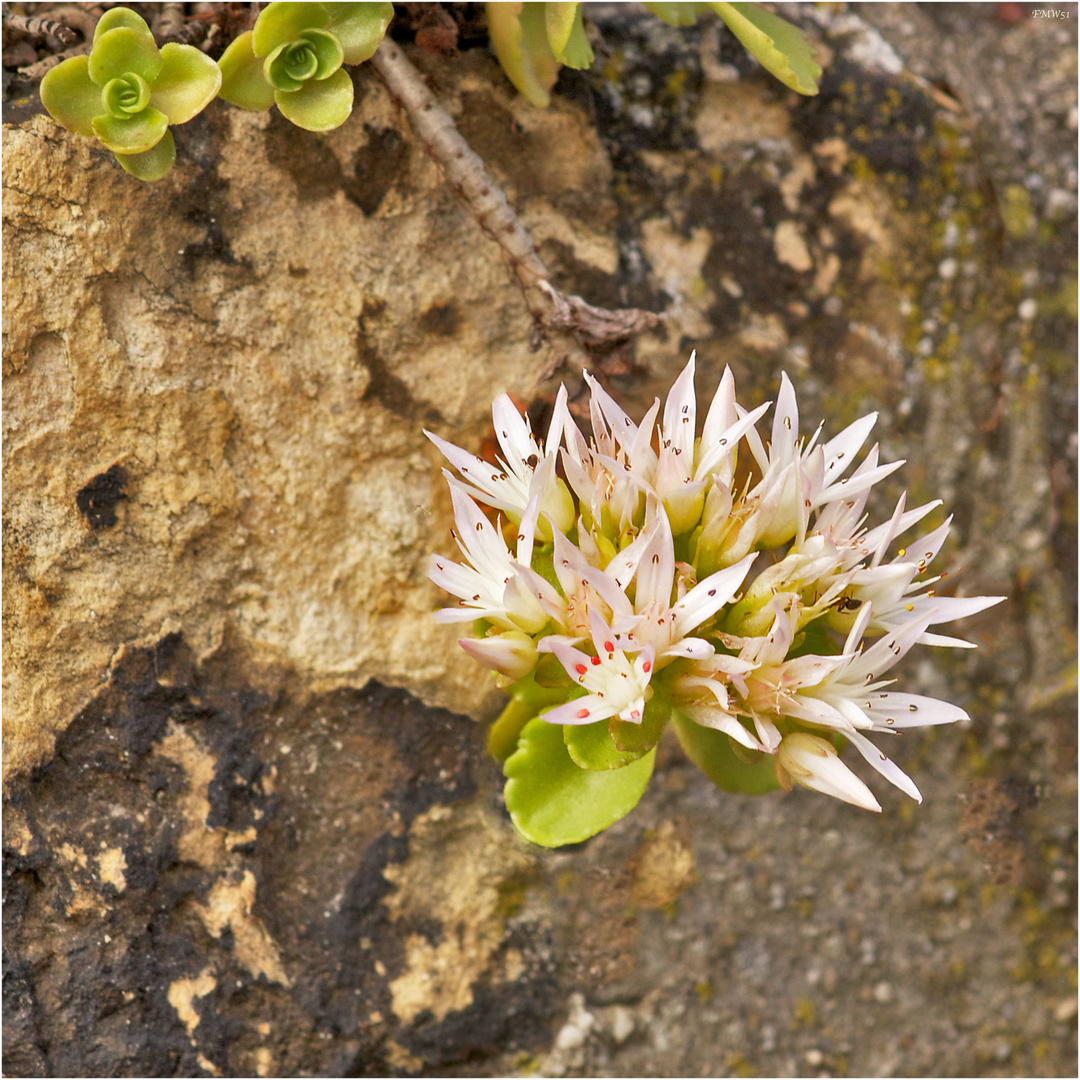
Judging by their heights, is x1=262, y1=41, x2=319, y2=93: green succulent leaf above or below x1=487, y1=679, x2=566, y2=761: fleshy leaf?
above

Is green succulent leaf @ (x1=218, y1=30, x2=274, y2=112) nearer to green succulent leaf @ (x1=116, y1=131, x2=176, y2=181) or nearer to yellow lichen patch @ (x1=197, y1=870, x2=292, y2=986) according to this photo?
green succulent leaf @ (x1=116, y1=131, x2=176, y2=181)

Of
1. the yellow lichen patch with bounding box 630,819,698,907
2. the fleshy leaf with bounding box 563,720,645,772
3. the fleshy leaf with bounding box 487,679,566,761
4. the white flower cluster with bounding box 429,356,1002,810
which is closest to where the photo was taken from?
the white flower cluster with bounding box 429,356,1002,810

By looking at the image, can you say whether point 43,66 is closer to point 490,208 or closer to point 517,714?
point 490,208

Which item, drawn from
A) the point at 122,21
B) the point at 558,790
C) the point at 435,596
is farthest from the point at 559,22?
the point at 558,790

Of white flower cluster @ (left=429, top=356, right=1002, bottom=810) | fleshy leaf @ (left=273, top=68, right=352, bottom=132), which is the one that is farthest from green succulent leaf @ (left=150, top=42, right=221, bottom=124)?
white flower cluster @ (left=429, top=356, right=1002, bottom=810)

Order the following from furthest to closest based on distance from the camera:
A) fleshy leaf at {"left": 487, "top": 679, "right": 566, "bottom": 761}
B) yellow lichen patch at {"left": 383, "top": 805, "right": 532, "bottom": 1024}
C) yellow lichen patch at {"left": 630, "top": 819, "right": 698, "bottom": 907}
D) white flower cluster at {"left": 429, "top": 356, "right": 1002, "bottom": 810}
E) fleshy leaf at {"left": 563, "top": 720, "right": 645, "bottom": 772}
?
yellow lichen patch at {"left": 630, "top": 819, "right": 698, "bottom": 907}, yellow lichen patch at {"left": 383, "top": 805, "right": 532, "bottom": 1024}, fleshy leaf at {"left": 487, "top": 679, "right": 566, "bottom": 761}, fleshy leaf at {"left": 563, "top": 720, "right": 645, "bottom": 772}, white flower cluster at {"left": 429, "top": 356, "right": 1002, "bottom": 810}

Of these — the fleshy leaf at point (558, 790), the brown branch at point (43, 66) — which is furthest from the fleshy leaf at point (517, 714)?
the brown branch at point (43, 66)
